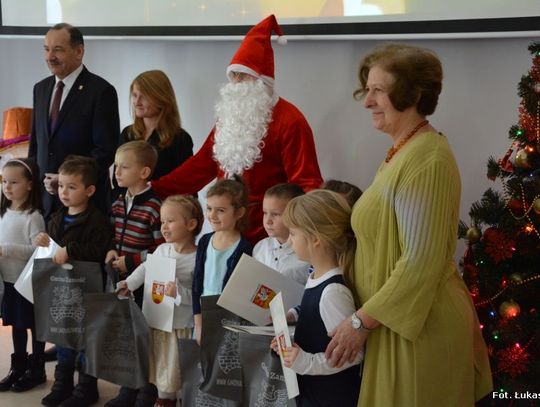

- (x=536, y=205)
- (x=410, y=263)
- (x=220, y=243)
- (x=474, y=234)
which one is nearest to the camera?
(x=410, y=263)

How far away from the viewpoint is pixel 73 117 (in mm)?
4219

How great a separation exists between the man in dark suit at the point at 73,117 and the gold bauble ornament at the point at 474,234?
78.0 inches

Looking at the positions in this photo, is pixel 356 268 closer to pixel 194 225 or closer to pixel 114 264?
pixel 194 225

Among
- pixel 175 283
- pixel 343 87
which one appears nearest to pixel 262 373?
pixel 175 283

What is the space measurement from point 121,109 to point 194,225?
2365 mm

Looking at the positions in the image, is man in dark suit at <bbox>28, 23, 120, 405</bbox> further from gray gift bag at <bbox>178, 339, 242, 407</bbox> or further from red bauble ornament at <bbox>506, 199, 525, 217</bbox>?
red bauble ornament at <bbox>506, 199, 525, 217</bbox>

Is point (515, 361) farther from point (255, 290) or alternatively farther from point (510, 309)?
point (255, 290)

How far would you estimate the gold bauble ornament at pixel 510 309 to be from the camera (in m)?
2.83

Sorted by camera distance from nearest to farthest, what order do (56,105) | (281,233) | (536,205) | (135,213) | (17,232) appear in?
(536,205), (281,233), (135,213), (17,232), (56,105)

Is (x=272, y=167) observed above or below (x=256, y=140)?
below

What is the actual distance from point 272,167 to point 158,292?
0.79 m

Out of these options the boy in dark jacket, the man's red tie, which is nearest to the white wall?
the man's red tie

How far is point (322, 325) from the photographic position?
2.40m

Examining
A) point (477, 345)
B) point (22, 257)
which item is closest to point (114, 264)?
point (22, 257)
